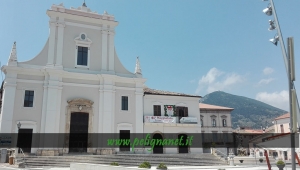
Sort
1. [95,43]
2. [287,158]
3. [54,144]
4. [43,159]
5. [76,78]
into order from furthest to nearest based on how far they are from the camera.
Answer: [287,158] → [95,43] → [76,78] → [54,144] → [43,159]

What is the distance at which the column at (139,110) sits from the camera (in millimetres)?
28844

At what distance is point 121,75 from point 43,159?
1182 centimetres

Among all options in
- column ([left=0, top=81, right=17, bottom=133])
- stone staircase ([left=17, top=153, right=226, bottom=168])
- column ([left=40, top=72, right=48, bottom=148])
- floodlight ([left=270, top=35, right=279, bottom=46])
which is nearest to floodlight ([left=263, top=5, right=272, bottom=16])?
floodlight ([left=270, top=35, right=279, bottom=46])

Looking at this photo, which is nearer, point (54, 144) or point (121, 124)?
point (54, 144)

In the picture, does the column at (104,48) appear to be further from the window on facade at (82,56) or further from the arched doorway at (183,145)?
the arched doorway at (183,145)

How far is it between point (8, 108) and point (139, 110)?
12.5 meters

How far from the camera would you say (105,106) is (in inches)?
1093

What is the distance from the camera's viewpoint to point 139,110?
96.0ft

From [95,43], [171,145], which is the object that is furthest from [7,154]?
[171,145]

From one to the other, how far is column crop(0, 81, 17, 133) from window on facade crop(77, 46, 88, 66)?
21.8 feet

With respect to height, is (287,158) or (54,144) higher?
(54,144)

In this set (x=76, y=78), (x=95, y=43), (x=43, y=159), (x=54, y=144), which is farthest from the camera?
(x=95, y=43)

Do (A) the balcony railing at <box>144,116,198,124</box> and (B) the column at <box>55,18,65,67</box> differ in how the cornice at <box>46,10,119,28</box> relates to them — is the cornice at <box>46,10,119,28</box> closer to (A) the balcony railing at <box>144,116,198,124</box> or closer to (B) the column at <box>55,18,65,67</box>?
(B) the column at <box>55,18,65,67</box>

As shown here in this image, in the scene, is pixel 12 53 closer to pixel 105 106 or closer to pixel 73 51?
Result: pixel 73 51
